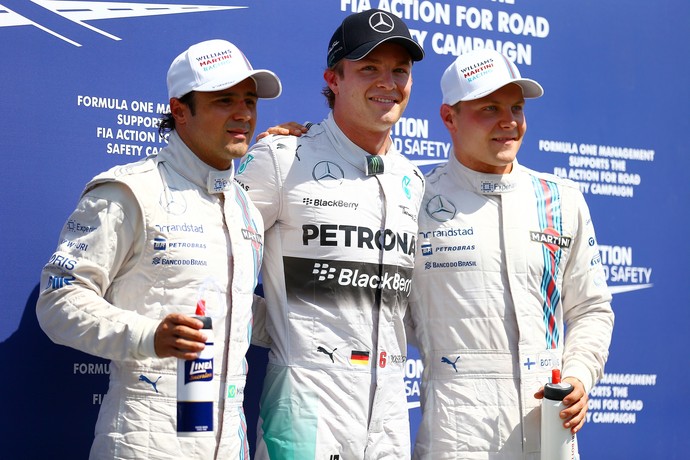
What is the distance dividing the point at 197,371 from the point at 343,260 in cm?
71

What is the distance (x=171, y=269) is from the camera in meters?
2.39

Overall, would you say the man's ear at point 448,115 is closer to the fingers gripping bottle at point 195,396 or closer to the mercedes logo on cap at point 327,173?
the mercedes logo on cap at point 327,173

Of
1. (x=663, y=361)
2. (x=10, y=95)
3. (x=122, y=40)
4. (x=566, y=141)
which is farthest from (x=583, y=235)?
(x=10, y=95)

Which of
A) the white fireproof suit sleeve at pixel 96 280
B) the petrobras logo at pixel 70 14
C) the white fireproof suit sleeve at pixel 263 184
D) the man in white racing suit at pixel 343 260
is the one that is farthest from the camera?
the petrobras logo at pixel 70 14

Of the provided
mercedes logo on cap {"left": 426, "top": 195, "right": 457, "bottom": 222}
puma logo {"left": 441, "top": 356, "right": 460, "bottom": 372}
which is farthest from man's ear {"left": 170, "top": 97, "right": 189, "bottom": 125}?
puma logo {"left": 441, "top": 356, "right": 460, "bottom": 372}

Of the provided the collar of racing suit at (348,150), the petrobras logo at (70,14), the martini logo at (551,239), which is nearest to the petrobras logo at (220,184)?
the collar of racing suit at (348,150)

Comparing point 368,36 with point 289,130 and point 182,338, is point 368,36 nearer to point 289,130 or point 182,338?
point 289,130

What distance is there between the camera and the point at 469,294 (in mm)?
2885

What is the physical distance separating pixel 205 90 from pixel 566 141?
1931mm

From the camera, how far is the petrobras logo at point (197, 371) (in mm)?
2086

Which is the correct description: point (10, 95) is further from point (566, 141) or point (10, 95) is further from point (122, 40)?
point (566, 141)

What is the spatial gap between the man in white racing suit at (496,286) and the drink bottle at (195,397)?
38.3 inches

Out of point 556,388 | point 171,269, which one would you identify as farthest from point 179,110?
point 556,388

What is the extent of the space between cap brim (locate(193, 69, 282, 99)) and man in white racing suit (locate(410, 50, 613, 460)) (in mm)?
646
